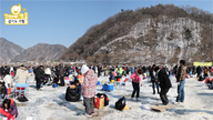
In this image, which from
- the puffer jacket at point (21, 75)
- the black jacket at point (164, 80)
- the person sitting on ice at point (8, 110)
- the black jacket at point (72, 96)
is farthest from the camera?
the puffer jacket at point (21, 75)

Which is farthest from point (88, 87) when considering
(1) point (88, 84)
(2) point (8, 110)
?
(2) point (8, 110)

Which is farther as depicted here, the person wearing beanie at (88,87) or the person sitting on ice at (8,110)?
the person wearing beanie at (88,87)

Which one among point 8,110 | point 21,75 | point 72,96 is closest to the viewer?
point 8,110

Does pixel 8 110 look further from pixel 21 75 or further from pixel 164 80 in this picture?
pixel 164 80

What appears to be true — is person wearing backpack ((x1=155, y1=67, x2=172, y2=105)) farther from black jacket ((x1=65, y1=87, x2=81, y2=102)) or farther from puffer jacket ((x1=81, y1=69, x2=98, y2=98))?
black jacket ((x1=65, y1=87, x2=81, y2=102))

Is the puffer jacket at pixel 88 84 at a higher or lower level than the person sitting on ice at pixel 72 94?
higher

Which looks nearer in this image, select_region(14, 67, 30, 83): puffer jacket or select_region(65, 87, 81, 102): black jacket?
select_region(65, 87, 81, 102): black jacket

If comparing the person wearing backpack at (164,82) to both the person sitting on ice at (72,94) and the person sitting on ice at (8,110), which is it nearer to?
Result: the person sitting on ice at (72,94)

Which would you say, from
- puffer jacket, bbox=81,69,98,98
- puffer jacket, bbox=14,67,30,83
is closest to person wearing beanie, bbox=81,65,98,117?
puffer jacket, bbox=81,69,98,98

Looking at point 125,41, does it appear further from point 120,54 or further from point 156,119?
point 156,119

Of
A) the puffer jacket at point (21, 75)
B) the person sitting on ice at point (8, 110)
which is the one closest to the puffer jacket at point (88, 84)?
the person sitting on ice at point (8, 110)

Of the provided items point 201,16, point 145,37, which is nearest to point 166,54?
point 145,37

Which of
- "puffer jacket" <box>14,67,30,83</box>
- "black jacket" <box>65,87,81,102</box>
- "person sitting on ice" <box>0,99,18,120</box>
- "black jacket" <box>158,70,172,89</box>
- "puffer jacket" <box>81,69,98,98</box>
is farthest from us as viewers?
"puffer jacket" <box>14,67,30,83</box>

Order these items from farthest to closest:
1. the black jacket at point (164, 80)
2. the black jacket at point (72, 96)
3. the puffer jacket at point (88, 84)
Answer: the black jacket at point (72, 96) → the black jacket at point (164, 80) → the puffer jacket at point (88, 84)
